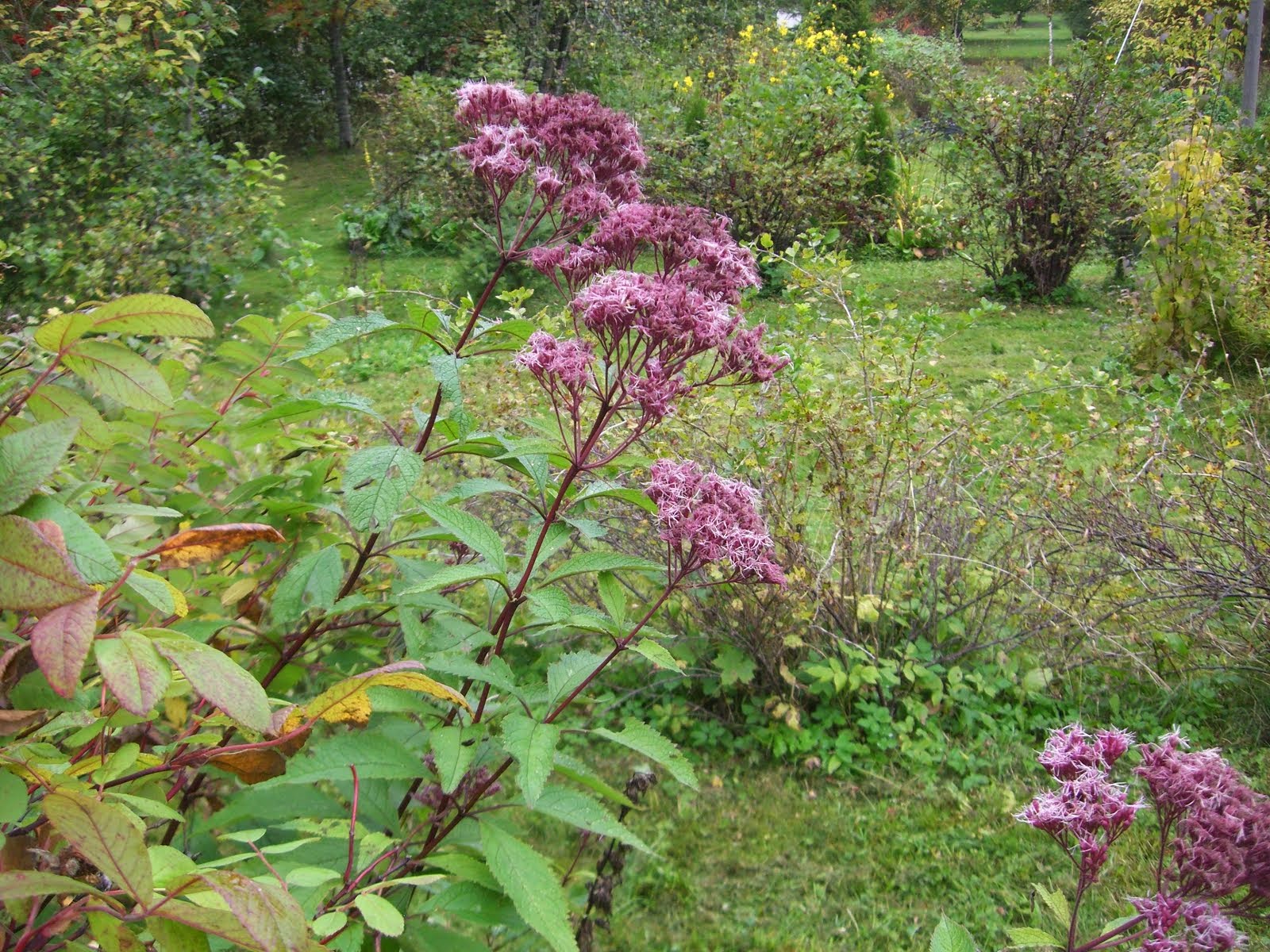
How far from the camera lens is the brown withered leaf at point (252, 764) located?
902 mm

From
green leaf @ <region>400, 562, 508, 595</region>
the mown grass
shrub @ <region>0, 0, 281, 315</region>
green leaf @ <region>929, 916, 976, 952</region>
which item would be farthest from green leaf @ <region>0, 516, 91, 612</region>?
the mown grass

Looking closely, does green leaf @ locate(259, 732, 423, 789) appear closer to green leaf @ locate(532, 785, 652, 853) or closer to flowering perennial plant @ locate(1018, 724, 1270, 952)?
green leaf @ locate(532, 785, 652, 853)

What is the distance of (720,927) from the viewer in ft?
7.93

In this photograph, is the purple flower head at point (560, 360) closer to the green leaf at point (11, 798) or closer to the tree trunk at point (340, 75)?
the green leaf at point (11, 798)

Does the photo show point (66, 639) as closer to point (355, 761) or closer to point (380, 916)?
point (380, 916)

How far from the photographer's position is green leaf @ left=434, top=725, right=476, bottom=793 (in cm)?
120

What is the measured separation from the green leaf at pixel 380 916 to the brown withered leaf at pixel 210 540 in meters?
0.35

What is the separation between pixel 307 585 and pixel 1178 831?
1.26 metres

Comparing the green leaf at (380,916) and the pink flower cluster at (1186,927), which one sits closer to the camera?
the green leaf at (380,916)

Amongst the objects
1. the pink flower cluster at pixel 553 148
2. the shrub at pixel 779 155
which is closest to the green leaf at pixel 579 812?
the pink flower cluster at pixel 553 148

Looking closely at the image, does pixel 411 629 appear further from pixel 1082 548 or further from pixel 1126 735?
pixel 1082 548

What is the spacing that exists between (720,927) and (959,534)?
1.67m

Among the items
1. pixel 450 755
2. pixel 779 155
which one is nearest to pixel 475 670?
pixel 450 755

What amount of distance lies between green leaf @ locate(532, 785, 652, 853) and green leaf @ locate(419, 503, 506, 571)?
328 mm
